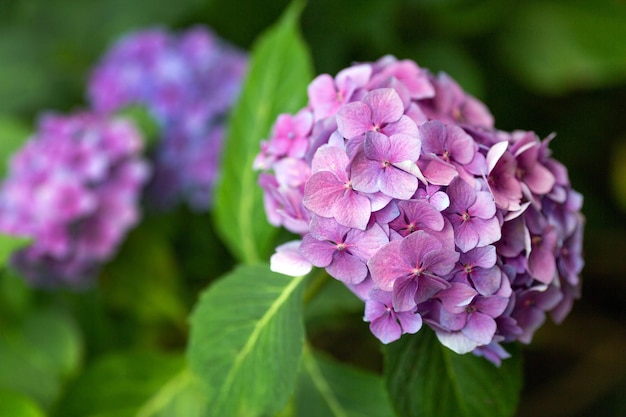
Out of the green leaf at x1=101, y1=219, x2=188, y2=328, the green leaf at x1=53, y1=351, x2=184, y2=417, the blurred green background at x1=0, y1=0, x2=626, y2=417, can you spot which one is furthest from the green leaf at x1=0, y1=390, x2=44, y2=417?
the blurred green background at x1=0, y1=0, x2=626, y2=417

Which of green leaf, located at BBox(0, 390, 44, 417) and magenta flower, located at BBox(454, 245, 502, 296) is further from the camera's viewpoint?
green leaf, located at BBox(0, 390, 44, 417)

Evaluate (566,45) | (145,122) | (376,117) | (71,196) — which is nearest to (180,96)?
(145,122)

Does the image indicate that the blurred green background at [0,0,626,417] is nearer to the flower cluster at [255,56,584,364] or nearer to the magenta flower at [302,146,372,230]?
the flower cluster at [255,56,584,364]

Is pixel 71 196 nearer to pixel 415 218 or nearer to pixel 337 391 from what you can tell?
pixel 337 391

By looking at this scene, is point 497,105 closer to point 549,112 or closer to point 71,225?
point 549,112

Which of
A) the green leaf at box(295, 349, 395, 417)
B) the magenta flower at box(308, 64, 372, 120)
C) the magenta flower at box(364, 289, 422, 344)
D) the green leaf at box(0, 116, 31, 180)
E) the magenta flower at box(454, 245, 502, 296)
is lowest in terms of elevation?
the green leaf at box(295, 349, 395, 417)

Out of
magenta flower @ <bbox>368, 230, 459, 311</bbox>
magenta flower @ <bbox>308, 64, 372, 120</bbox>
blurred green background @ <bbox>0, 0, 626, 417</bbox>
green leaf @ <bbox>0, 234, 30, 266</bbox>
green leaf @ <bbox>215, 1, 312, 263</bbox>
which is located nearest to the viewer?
magenta flower @ <bbox>368, 230, 459, 311</bbox>

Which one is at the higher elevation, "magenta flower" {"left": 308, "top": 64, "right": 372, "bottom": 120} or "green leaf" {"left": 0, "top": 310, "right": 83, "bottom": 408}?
"magenta flower" {"left": 308, "top": 64, "right": 372, "bottom": 120}
